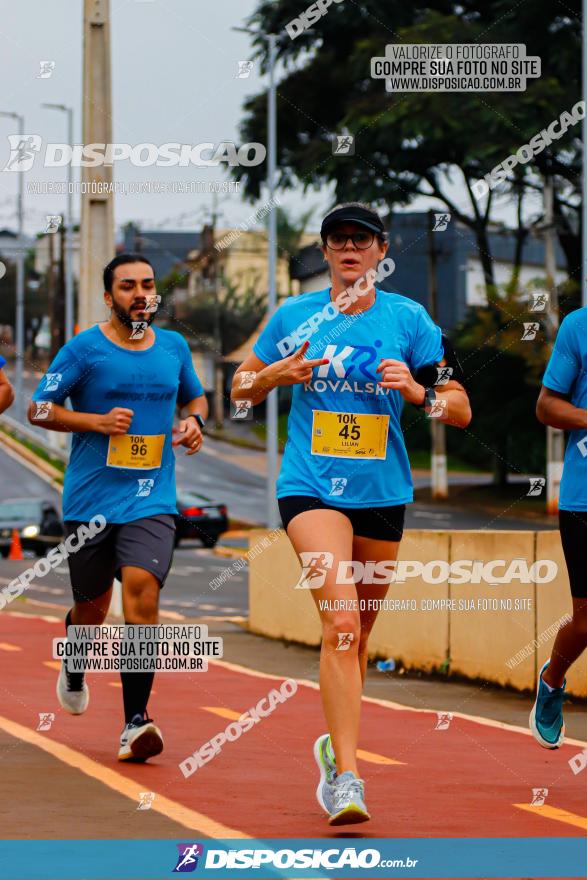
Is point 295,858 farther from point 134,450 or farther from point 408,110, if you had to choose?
point 408,110

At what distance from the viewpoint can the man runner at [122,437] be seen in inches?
339

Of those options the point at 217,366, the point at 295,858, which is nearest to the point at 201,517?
the point at 295,858

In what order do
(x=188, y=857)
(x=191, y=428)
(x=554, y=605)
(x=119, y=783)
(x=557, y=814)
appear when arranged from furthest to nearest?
(x=554, y=605)
(x=191, y=428)
(x=119, y=783)
(x=557, y=814)
(x=188, y=857)

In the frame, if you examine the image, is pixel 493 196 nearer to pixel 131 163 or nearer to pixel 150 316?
pixel 131 163

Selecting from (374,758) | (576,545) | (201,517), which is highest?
(576,545)

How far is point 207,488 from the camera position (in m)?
61.2

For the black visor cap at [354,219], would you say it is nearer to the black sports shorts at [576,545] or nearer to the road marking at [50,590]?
the black sports shorts at [576,545]

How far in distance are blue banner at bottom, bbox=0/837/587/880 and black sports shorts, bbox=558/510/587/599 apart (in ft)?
4.97

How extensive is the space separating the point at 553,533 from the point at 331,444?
4.24 meters

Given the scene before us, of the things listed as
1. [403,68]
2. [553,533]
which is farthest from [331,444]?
[403,68]

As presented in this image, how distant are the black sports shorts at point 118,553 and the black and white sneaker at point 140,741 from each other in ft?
2.09

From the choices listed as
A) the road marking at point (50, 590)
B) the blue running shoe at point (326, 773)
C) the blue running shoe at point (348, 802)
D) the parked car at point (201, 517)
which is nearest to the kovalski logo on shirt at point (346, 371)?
the blue running shoe at point (326, 773)

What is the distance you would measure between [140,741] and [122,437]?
1322 millimetres

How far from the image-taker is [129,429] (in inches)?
342
